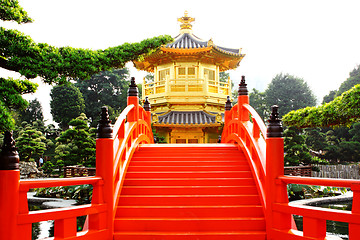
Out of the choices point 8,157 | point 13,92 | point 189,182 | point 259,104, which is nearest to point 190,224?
point 189,182

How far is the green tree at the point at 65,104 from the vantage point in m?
33.1

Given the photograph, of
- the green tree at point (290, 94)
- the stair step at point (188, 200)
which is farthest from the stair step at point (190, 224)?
the green tree at point (290, 94)

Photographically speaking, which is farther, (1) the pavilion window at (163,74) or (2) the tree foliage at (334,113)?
(1) the pavilion window at (163,74)

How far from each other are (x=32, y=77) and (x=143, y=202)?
389 cm

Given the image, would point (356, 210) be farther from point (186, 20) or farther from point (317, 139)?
point (317, 139)

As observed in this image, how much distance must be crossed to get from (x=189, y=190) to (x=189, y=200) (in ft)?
0.85

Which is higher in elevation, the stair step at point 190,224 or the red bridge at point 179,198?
the red bridge at point 179,198

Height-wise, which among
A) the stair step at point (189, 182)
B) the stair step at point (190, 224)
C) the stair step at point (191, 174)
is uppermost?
the stair step at point (191, 174)

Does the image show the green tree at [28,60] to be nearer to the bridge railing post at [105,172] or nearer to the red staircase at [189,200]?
the red staircase at [189,200]

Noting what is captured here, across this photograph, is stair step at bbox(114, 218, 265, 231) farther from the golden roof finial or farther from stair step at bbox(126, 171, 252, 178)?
the golden roof finial

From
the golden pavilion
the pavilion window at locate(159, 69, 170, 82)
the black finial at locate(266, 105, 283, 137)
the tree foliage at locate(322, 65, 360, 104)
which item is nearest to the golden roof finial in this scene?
the golden pavilion

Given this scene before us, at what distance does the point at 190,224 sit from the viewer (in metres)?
4.46

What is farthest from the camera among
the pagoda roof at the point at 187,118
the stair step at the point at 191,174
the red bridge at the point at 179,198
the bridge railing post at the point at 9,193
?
the pagoda roof at the point at 187,118

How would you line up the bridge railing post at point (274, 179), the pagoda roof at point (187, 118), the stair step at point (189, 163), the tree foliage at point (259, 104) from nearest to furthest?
the bridge railing post at point (274, 179), the stair step at point (189, 163), the pagoda roof at point (187, 118), the tree foliage at point (259, 104)
